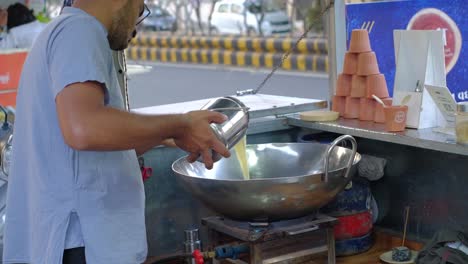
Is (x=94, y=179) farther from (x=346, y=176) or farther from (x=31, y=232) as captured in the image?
(x=346, y=176)

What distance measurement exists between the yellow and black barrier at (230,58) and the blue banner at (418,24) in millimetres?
6782

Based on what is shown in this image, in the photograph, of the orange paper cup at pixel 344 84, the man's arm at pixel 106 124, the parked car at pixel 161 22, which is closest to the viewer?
the man's arm at pixel 106 124

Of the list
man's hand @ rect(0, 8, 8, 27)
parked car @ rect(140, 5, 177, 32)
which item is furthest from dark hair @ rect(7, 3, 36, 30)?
parked car @ rect(140, 5, 177, 32)

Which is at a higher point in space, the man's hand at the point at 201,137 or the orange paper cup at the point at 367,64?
the orange paper cup at the point at 367,64

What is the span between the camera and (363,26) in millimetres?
2729

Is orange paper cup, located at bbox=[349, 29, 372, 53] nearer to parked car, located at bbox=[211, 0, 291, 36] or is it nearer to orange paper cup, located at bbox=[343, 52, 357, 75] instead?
orange paper cup, located at bbox=[343, 52, 357, 75]

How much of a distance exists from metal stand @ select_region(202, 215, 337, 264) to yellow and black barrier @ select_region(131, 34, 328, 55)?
709cm

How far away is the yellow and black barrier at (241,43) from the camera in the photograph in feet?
33.7

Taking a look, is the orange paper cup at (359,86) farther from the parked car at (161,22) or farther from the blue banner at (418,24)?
the parked car at (161,22)

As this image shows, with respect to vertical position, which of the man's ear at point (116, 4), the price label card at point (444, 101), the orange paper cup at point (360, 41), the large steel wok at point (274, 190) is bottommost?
the large steel wok at point (274, 190)

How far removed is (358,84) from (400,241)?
558 millimetres

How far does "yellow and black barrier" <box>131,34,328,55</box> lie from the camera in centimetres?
1028

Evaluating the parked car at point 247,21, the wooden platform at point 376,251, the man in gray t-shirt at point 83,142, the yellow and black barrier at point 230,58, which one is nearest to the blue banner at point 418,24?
the wooden platform at point 376,251

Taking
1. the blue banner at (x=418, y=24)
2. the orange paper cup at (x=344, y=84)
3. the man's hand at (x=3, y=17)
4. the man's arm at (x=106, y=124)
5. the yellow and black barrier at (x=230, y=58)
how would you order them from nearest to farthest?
the man's arm at (x=106, y=124) → the blue banner at (x=418, y=24) → the orange paper cup at (x=344, y=84) → the man's hand at (x=3, y=17) → the yellow and black barrier at (x=230, y=58)
